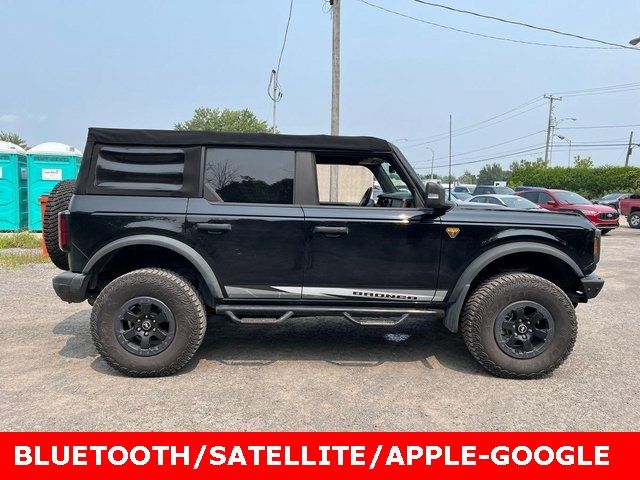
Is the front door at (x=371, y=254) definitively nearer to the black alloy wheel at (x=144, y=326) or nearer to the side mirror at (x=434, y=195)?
the side mirror at (x=434, y=195)

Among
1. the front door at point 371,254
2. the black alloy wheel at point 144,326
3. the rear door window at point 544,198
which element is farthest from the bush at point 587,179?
the black alloy wheel at point 144,326

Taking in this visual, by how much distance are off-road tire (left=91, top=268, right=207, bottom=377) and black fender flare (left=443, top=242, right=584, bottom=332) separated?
2.06 metres

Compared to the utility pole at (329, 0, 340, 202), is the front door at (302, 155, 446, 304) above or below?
below

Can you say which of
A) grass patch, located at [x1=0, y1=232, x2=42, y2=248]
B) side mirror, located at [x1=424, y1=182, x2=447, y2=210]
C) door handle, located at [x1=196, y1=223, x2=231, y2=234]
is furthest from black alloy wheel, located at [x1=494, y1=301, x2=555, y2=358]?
grass patch, located at [x1=0, y1=232, x2=42, y2=248]

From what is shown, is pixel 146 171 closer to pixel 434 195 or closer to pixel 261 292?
pixel 261 292

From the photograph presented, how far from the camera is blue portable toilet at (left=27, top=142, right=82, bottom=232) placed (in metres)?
12.5

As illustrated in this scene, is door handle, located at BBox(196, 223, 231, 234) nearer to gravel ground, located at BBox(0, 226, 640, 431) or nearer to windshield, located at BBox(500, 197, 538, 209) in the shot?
gravel ground, located at BBox(0, 226, 640, 431)

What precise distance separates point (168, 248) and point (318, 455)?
1913mm

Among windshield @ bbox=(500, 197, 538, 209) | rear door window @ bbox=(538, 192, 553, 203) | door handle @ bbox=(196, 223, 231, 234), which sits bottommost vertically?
door handle @ bbox=(196, 223, 231, 234)

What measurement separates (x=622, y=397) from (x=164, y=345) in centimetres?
355

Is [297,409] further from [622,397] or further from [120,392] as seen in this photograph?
[622,397]

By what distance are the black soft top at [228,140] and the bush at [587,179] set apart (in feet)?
103

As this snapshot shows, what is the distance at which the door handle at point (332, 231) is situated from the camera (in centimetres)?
376

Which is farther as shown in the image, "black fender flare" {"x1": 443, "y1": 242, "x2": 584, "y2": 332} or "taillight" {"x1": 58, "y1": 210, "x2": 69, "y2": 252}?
"black fender flare" {"x1": 443, "y1": 242, "x2": 584, "y2": 332}
